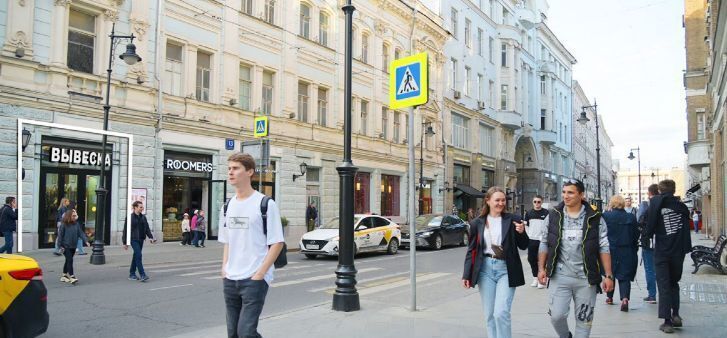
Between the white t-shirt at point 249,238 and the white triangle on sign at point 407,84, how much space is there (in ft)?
14.5

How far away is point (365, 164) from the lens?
1312 inches

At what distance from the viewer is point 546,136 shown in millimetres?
61031

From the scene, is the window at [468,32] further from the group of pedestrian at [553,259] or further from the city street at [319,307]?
the group of pedestrian at [553,259]

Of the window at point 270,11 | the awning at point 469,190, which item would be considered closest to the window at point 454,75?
the awning at point 469,190

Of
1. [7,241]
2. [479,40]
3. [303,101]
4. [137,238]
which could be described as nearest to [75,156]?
[7,241]

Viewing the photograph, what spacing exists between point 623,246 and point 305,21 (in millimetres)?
22924

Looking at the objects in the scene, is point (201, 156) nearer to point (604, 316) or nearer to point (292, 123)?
point (292, 123)

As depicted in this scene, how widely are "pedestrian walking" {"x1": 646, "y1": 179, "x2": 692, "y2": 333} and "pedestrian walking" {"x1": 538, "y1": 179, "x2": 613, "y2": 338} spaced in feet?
7.33

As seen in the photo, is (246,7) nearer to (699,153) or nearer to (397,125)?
(397,125)

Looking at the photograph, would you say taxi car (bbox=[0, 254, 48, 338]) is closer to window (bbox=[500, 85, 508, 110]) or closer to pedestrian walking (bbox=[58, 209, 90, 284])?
pedestrian walking (bbox=[58, 209, 90, 284])

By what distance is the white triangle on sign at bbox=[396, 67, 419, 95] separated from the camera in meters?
8.54

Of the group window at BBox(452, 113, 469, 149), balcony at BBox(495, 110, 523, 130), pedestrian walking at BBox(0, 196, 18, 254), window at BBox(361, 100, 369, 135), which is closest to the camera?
pedestrian walking at BBox(0, 196, 18, 254)

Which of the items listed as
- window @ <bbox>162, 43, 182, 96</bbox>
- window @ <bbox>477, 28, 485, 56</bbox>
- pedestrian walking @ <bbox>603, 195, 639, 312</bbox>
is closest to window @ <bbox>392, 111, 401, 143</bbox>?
window @ <bbox>477, 28, 485, 56</bbox>

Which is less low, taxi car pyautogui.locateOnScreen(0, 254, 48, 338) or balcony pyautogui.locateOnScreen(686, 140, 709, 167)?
balcony pyautogui.locateOnScreen(686, 140, 709, 167)
